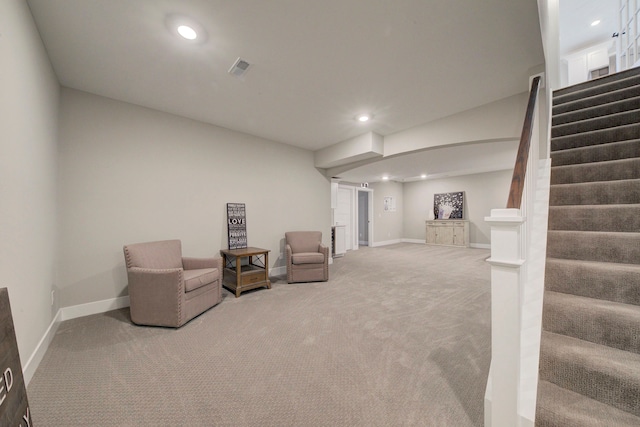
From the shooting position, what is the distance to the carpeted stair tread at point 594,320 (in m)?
1.18

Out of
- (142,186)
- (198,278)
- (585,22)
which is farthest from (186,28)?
(585,22)

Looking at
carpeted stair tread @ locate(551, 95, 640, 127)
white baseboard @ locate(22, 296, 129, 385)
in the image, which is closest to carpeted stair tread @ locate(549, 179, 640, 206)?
carpeted stair tread @ locate(551, 95, 640, 127)

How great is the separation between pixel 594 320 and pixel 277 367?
1.94 m

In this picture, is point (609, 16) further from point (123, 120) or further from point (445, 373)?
point (123, 120)

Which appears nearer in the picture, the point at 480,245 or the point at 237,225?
the point at 237,225

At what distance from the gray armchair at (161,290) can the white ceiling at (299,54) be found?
1.85 m

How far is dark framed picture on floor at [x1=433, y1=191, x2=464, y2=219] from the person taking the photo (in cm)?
807

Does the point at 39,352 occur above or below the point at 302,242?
below

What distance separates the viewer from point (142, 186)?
3.07 m

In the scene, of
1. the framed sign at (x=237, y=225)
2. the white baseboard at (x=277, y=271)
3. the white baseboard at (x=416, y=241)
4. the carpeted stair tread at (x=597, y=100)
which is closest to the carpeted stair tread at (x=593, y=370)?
the carpeted stair tread at (x=597, y=100)

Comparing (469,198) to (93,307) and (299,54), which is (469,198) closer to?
(299,54)

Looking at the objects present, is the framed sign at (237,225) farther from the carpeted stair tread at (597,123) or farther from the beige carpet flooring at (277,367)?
the carpeted stair tread at (597,123)

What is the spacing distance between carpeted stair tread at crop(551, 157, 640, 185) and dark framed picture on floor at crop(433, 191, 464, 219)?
635cm

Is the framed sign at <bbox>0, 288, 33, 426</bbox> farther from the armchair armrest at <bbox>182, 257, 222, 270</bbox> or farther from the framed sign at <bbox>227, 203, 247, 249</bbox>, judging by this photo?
the framed sign at <bbox>227, 203, 247, 249</bbox>
